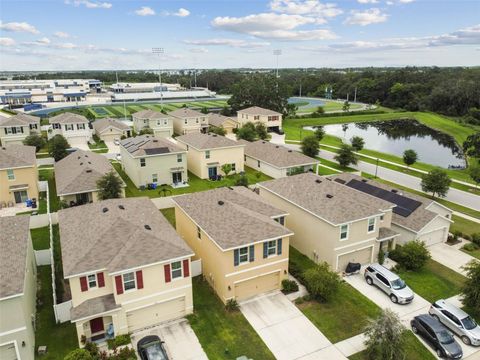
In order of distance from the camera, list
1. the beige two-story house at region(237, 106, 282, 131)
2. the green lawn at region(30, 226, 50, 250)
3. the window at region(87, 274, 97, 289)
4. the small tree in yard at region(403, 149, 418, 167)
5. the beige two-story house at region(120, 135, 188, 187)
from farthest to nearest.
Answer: the beige two-story house at region(237, 106, 282, 131)
the small tree in yard at region(403, 149, 418, 167)
the beige two-story house at region(120, 135, 188, 187)
the green lawn at region(30, 226, 50, 250)
the window at region(87, 274, 97, 289)

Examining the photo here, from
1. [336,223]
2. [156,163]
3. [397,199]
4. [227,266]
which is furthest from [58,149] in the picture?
[397,199]

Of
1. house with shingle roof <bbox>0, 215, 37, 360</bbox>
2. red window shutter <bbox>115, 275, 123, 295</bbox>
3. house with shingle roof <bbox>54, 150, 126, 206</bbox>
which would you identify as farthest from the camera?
house with shingle roof <bbox>54, 150, 126, 206</bbox>

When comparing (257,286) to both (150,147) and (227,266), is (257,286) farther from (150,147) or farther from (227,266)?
(150,147)

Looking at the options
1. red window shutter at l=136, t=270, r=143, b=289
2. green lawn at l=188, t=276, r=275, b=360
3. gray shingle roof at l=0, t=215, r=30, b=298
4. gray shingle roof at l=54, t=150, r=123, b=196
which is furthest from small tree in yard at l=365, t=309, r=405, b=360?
gray shingle roof at l=54, t=150, r=123, b=196

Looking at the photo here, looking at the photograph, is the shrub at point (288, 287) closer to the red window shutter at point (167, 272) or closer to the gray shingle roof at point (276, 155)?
the red window shutter at point (167, 272)

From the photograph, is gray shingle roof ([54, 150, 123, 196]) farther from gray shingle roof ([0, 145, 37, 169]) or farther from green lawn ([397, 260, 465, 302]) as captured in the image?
green lawn ([397, 260, 465, 302])

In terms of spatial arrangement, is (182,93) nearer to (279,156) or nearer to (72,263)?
(279,156)

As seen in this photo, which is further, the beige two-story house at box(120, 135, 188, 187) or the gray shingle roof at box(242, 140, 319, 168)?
the gray shingle roof at box(242, 140, 319, 168)
